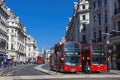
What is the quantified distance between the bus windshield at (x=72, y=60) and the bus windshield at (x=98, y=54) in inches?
85.3

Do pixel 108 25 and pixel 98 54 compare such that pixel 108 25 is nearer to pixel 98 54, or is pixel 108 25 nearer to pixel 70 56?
pixel 98 54

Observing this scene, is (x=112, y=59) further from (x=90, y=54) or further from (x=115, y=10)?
(x=90, y=54)

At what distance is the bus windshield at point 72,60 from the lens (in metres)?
39.4

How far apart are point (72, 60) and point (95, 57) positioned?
312cm

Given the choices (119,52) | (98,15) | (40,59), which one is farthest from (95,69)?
(40,59)

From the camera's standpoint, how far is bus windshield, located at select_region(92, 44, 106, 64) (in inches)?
1555

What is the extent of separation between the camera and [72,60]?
130 ft

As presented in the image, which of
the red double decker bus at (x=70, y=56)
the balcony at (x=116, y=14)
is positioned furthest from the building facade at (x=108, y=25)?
the red double decker bus at (x=70, y=56)

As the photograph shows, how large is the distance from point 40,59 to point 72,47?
79.5m

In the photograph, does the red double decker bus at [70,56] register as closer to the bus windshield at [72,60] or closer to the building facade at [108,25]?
the bus windshield at [72,60]

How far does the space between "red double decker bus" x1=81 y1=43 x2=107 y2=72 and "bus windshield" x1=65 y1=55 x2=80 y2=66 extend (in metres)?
1.74

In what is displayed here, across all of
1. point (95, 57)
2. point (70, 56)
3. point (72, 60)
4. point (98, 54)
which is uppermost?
point (98, 54)

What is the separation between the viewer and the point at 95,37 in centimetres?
6888

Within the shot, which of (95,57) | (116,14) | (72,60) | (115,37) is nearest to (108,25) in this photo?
(116,14)
